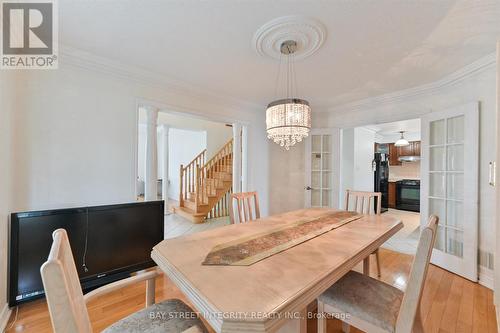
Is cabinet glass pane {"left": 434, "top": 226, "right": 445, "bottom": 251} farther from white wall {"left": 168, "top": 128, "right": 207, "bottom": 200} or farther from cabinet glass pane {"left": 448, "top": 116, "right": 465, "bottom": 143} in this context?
white wall {"left": 168, "top": 128, "right": 207, "bottom": 200}

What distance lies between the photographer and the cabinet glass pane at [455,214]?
2.64m

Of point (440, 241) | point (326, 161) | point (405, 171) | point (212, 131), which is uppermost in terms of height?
point (212, 131)

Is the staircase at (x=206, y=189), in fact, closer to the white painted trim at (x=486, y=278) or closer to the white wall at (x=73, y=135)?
the white wall at (x=73, y=135)

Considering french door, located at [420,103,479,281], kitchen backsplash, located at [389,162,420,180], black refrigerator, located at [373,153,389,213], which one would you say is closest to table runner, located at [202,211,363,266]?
french door, located at [420,103,479,281]

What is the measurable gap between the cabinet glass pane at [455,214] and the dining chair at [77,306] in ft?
10.7

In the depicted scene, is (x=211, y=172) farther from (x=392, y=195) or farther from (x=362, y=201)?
(x=392, y=195)

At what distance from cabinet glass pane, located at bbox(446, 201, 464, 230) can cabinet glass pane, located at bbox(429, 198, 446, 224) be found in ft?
0.15

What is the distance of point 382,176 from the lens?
6.38 meters

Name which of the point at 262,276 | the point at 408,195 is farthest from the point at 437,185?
the point at 408,195

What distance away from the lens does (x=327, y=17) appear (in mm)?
1639

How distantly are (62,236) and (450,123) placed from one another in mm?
4000

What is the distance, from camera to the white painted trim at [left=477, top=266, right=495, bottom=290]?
2.28 metres

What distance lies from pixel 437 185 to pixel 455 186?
0.22 metres

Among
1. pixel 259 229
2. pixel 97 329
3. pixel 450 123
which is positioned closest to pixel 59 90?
pixel 97 329
